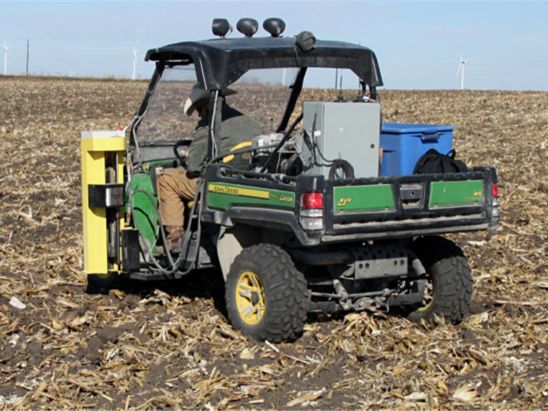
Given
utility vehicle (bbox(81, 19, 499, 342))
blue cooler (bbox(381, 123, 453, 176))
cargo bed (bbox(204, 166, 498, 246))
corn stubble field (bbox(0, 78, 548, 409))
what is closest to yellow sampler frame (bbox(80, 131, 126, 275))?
utility vehicle (bbox(81, 19, 499, 342))

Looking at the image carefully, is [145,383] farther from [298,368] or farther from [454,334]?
[454,334]

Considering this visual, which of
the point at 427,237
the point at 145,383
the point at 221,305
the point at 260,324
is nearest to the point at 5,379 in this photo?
the point at 145,383

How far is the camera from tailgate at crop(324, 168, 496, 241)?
6.48 metres

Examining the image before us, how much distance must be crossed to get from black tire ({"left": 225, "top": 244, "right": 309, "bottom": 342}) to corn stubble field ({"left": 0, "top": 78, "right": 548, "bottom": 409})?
0.40 ft

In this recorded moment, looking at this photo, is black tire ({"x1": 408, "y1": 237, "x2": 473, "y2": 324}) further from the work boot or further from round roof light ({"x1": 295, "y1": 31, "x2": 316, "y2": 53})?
the work boot

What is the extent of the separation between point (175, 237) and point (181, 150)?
1095mm

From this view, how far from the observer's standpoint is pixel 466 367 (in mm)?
6301

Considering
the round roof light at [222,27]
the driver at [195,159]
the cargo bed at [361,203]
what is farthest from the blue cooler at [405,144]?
the round roof light at [222,27]

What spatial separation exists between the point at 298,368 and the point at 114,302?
2.38 m

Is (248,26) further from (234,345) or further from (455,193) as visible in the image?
(234,345)

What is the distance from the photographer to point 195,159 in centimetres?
756

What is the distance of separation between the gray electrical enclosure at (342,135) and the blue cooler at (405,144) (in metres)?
0.27

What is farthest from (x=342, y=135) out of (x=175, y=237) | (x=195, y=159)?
(x=175, y=237)

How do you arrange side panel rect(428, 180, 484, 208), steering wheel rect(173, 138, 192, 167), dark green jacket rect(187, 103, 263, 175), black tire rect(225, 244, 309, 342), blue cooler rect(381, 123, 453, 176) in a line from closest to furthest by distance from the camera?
black tire rect(225, 244, 309, 342) → side panel rect(428, 180, 484, 208) → blue cooler rect(381, 123, 453, 176) → dark green jacket rect(187, 103, 263, 175) → steering wheel rect(173, 138, 192, 167)
